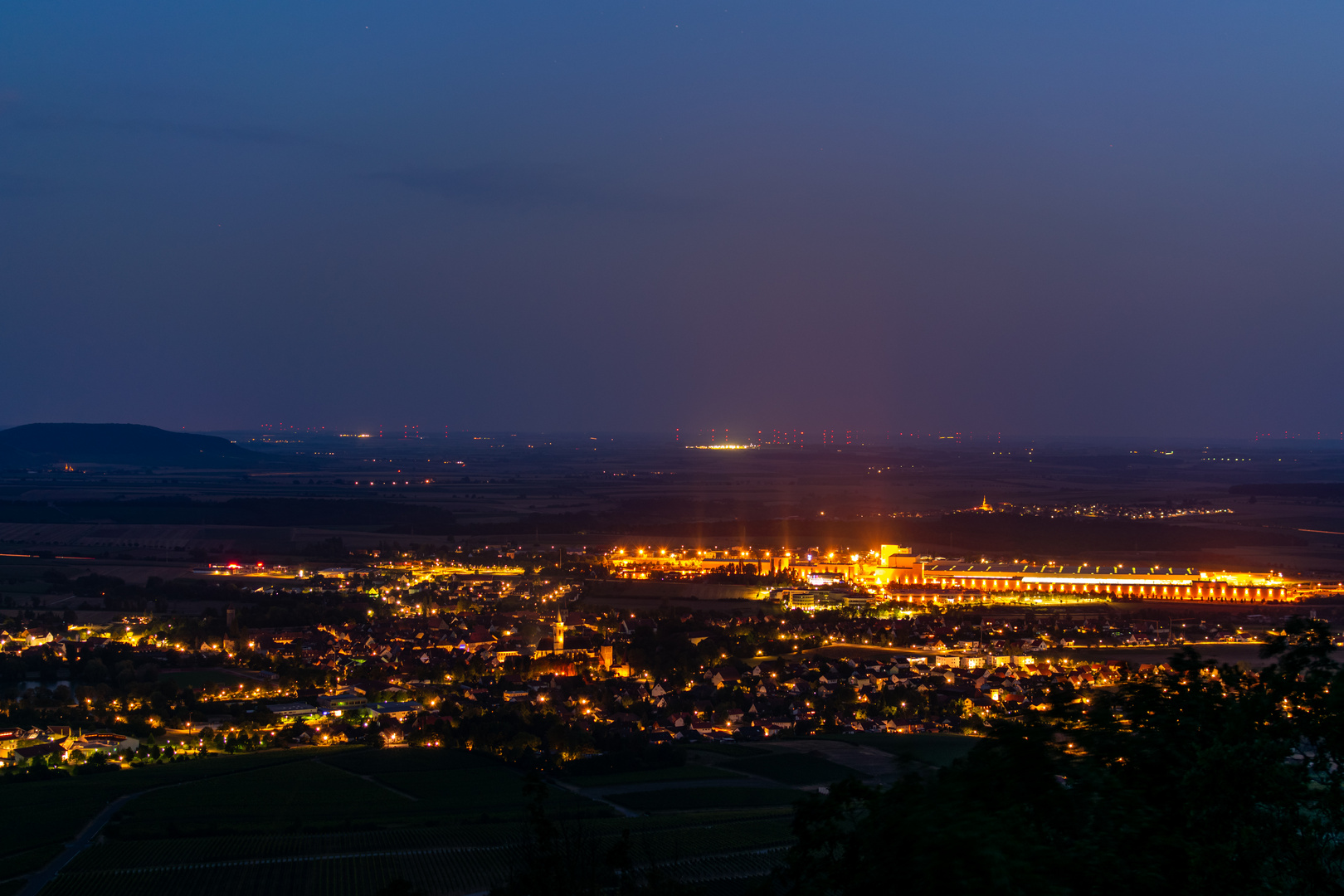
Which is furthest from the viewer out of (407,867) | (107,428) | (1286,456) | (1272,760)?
(107,428)

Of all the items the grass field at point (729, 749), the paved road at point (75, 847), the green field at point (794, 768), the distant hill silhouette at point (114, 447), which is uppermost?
the distant hill silhouette at point (114, 447)

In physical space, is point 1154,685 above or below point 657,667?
above

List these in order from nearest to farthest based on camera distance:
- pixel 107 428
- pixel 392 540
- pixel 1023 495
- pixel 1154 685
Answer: pixel 1154 685
pixel 392 540
pixel 1023 495
pixel 107 428

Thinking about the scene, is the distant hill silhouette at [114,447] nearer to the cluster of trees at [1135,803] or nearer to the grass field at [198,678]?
the grass field at [198,678]

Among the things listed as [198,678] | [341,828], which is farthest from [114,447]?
[341,828]

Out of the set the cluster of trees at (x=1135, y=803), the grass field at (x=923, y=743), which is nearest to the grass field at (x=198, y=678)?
the grass field at (x=923, y=743)

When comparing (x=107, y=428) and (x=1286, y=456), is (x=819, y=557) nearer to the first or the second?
(x=1286, y=456)

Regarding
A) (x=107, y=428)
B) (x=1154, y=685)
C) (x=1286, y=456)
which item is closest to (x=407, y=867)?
(x=1154, y=685)
